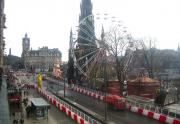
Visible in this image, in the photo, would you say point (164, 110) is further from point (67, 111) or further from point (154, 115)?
point (67, 111)

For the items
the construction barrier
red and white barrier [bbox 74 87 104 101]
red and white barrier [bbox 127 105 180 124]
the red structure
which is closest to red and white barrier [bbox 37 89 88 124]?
the construction barrier

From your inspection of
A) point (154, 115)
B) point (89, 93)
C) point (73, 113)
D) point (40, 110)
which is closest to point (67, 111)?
point (73, 113)

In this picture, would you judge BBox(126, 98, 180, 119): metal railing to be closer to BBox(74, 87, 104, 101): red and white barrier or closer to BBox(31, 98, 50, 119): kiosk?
BBox(31, 98, 50, 119): kiosk

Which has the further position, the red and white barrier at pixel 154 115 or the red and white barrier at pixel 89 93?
the red and white barrier at pixel 89 93

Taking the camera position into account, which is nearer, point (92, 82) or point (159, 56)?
point (92, 82)

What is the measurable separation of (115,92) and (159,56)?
51981mm

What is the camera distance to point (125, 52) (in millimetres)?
49781

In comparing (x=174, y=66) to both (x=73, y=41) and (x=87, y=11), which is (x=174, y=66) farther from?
(x=73, y=41)

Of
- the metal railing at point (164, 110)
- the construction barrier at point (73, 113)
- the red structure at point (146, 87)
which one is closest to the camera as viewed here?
the construction barrier at point (73, 113)

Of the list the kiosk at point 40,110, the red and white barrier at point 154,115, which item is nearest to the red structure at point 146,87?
the red and white barrier at point 154,115

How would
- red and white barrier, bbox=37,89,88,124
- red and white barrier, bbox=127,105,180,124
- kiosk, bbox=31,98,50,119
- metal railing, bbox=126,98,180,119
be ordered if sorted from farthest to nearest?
kiosk, bbox=31,98,50,119
metal railing, bbox=126,98,180,119
red and white barrier, bbox=37,89,88,124
red and white barrier, bbox=127,105,180,124

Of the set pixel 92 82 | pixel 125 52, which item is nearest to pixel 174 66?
pixel 92 82

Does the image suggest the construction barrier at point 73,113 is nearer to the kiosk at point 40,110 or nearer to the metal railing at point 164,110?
the kiosk at point 40,110

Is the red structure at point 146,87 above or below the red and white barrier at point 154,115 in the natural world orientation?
above
